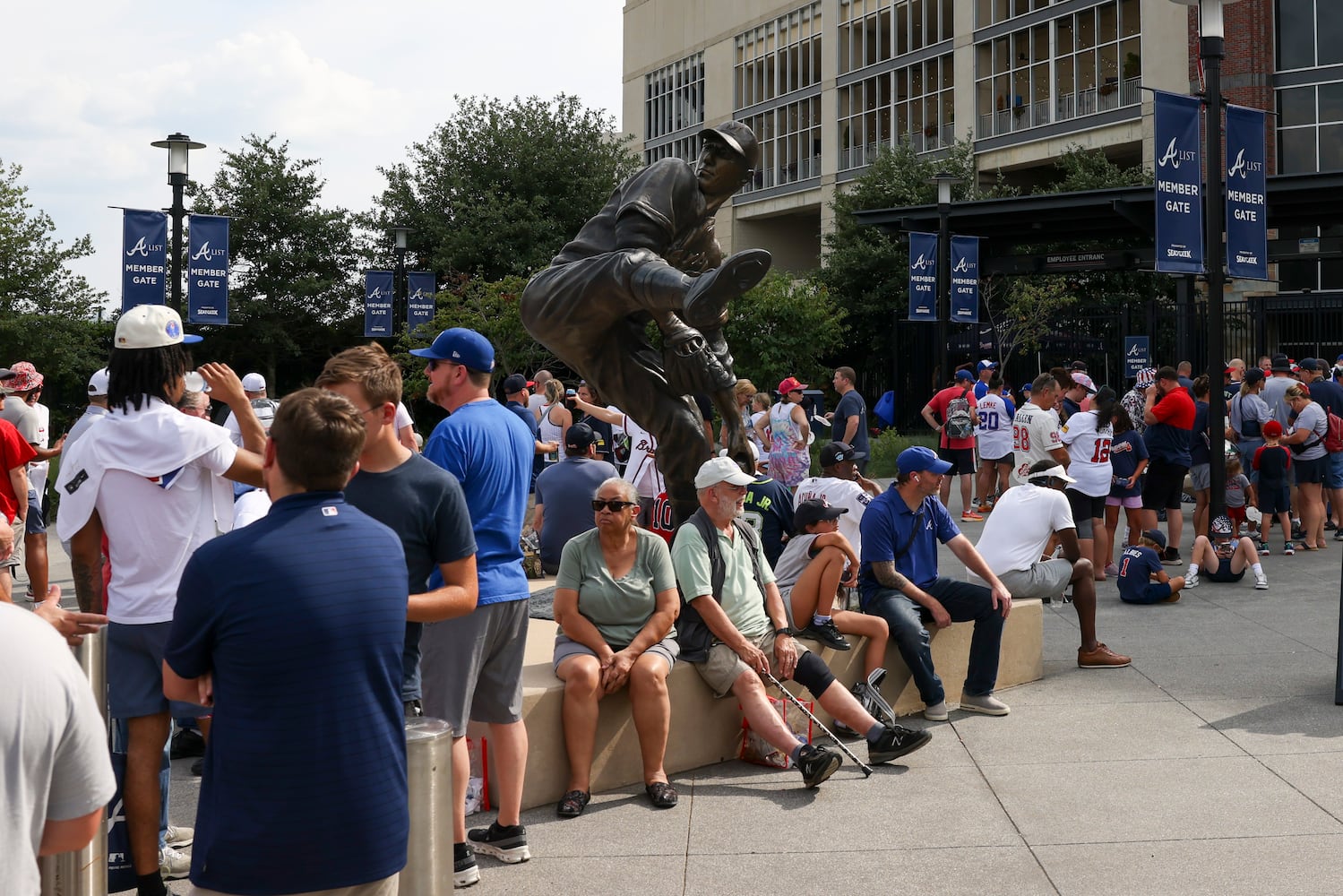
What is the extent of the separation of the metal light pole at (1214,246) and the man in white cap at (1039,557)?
4.26 metres

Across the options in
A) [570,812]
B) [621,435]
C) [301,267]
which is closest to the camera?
[570,812]

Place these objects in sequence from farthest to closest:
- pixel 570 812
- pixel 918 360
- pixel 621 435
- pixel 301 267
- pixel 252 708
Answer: pixel 301 267 → pixel 918 360 → pixel 621 435 → pixel 570 812 → pixel 252 708

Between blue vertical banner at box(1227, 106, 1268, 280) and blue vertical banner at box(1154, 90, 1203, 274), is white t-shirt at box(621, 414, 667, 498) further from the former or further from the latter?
blue vertical banner at box(1227, 106, 1268, 280)

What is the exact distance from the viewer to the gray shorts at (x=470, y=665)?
4.75 meters

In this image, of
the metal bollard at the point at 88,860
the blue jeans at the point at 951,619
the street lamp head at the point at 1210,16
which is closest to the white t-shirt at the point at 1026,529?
the blue jeans at the point at 951,619

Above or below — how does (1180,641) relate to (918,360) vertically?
below

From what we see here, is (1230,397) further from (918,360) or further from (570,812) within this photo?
(918,360)

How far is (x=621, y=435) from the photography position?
47.3ft

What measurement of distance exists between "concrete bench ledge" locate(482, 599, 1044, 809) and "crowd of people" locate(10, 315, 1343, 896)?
0.11 m

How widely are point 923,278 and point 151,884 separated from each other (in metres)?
21.5

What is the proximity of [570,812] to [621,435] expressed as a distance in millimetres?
8937

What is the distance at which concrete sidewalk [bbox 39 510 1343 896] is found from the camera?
4.86m

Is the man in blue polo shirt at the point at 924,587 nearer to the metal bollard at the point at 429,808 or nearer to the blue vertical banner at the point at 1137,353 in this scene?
the metal bollard at the point at 429,808

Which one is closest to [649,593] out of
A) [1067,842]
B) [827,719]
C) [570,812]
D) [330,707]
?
[570,812]
